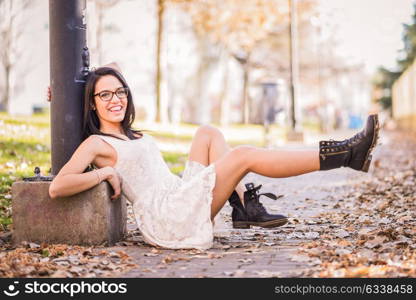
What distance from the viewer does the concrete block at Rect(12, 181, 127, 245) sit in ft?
17.5

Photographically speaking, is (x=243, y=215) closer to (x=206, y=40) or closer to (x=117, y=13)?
(x=206, y=40)

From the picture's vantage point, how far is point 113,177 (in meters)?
5.34

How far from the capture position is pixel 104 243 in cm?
540

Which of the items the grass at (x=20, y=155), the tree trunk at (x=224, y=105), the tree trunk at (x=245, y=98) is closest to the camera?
the grass at (x=20, y=155)

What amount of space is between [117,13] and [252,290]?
Result: 39793 mm

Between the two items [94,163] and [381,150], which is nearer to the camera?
[94,163]

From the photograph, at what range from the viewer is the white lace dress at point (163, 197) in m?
5.29

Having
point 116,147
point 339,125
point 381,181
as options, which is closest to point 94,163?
point 116,147

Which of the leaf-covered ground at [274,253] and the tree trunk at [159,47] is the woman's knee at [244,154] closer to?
the leaf-covered ground at [274,253]

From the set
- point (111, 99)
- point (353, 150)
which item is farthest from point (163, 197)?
point (353, 150)

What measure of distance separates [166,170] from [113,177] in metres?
0.48

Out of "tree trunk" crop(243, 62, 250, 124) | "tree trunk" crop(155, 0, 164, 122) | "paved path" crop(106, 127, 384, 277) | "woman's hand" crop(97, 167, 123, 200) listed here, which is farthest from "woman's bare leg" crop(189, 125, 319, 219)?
"tree trunk" crop(243, 62, 250, 124)

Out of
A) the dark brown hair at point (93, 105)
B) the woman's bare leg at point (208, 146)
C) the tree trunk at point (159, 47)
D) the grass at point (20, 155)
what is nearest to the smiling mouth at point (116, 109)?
the dark brown hair at point (93, 105)

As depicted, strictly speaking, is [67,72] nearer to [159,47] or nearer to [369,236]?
[369,236]
